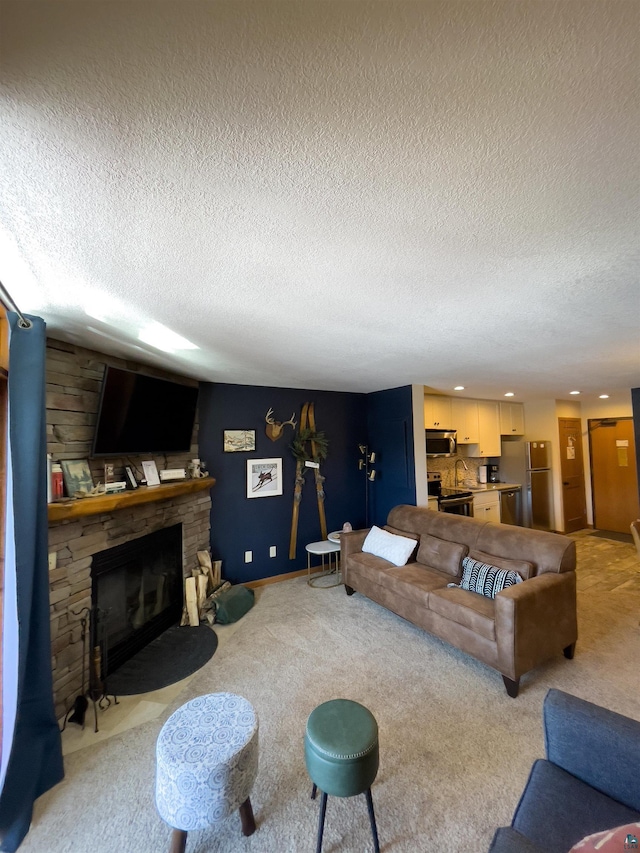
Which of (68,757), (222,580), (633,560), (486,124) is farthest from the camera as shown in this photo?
(633,560)

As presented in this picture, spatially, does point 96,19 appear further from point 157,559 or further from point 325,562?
point 325,562

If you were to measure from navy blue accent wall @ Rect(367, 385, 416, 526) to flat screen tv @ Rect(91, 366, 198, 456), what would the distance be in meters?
2.50

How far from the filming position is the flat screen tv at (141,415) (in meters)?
2.47

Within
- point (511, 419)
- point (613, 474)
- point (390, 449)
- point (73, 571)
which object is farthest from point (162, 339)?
point (613, 474)

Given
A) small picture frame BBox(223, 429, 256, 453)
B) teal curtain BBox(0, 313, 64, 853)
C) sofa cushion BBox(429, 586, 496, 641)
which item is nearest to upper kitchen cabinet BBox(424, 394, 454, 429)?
small picture frame BBox(223, 429, 256, 453)

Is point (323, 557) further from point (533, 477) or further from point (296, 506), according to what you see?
point (533, 477)

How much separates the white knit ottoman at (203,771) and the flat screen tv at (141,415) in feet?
5.83

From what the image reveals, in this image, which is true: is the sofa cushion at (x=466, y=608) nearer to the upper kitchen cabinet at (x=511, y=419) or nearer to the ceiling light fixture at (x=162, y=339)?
the ceiling light fixture at (x=162, y=339)

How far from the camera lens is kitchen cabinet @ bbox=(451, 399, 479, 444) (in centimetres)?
526

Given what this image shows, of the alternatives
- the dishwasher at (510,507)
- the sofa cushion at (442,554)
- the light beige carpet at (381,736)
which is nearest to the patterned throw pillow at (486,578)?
the sofa cushion at (442,554)

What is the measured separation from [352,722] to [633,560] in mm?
5147

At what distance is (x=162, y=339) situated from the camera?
2387mm

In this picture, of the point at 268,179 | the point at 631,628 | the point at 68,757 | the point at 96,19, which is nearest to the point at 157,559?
the point at 68,757

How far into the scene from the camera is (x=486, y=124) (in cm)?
82
